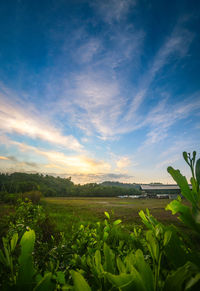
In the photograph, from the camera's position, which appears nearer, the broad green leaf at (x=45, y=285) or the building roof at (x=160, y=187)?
the broad green leaf at (x=45, y=285)

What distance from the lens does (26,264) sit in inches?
20.9

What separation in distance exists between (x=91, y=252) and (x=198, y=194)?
1.08m

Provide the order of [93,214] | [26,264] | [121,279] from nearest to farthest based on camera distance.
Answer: [121,279] < [26,264] < [93,214]

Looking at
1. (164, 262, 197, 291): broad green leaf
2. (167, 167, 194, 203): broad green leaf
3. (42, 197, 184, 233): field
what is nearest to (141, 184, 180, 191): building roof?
(42, 197, 184, 233): field

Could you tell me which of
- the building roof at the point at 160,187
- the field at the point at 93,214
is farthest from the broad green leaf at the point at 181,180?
the building roof at the point at 160,187

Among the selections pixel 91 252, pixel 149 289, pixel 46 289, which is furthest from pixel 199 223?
pixel 91 252

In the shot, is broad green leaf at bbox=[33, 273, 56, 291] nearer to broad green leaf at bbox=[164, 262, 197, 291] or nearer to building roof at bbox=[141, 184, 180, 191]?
broad green leaf at bbox=[164, 262, 197, 291]

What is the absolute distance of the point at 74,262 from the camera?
120cm

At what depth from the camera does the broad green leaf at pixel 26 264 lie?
51 centimetres

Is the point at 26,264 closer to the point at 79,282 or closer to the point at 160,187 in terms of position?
the point at 79,282

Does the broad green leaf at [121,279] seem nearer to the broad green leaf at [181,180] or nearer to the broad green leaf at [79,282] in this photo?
the broad green leaf at [79,282]

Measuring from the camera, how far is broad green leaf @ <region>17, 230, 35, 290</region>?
0.51 m

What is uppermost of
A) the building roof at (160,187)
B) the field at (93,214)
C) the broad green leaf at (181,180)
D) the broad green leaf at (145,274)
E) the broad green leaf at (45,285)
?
the building roof at (160,187)

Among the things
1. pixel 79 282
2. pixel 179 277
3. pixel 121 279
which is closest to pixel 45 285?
A: pixel 79 282
